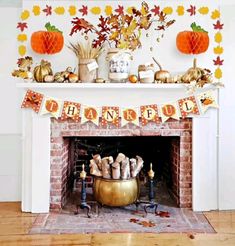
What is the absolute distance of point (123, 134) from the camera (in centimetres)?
344

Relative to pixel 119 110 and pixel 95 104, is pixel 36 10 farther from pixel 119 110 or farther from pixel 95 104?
pixel 119 110

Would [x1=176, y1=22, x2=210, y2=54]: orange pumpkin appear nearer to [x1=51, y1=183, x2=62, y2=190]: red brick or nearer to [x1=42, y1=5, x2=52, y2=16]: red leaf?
[x1=42, y1=5, x2=52, y2=16]: red leaf

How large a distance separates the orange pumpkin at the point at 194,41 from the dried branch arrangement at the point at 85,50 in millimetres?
761

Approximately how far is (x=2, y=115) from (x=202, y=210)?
7.14 ft

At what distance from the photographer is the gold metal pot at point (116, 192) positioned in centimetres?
333

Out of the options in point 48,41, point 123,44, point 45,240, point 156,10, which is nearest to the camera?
point 45,240

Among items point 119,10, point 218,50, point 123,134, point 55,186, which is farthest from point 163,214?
point 119,10

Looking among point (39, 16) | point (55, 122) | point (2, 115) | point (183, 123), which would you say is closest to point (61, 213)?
point (55, 122)

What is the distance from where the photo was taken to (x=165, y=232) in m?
2.94

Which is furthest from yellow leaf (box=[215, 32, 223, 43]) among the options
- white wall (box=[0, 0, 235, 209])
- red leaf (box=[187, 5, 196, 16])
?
red leaf (box=[187, 5, 196, 16])

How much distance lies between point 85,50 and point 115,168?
3.66 ft

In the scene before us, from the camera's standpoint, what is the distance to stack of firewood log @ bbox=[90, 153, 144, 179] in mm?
3354

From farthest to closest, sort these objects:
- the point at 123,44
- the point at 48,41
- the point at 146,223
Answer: the point at 123,44
the point at 48,41
the point at 146,223

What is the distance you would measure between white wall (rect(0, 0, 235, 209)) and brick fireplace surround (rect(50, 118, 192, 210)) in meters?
0.33
